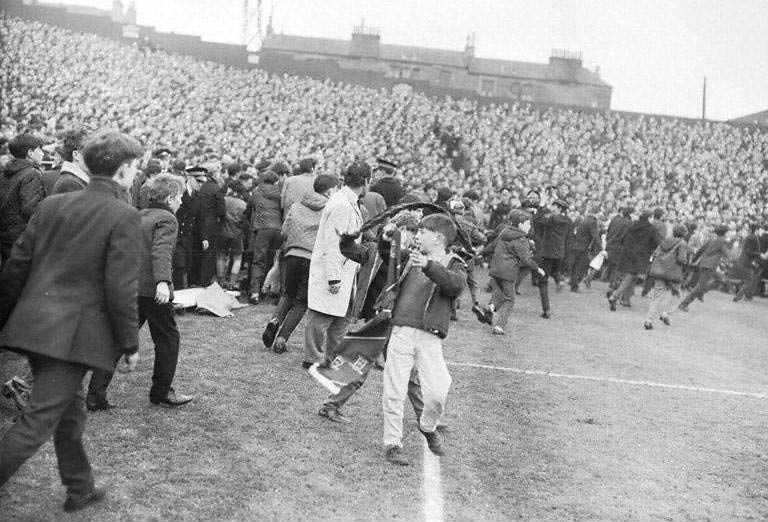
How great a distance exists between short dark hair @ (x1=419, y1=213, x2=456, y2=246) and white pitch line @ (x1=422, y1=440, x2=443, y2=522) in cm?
140

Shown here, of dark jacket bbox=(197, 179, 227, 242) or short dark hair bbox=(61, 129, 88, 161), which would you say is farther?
dark jacket bbox=(197, 179, 227, 242)

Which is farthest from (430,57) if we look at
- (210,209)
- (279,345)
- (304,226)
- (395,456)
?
(395,456)

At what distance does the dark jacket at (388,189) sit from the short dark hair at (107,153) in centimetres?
Answer: 683

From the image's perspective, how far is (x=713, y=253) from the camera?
50.1 ft

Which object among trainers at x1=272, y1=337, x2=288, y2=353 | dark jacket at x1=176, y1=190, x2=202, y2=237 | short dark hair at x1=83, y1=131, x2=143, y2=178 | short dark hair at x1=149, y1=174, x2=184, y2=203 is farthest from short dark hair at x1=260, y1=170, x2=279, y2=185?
short dark hair at x1=83, y1=131, x2=143, y2=178

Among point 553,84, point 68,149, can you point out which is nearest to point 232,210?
point 68,149

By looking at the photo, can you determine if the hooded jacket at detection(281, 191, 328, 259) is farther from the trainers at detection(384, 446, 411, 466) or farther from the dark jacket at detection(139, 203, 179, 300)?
the trainers at detection(384, 446, 411, 466)

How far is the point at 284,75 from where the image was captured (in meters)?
39.2

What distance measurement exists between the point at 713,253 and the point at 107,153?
14.0m

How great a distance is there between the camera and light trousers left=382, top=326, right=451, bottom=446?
4887 mm

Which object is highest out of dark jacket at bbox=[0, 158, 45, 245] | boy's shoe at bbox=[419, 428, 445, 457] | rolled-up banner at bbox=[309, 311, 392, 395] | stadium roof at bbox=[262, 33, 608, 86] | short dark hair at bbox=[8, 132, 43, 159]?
stadium roof at bbox=[262, 33, 608, 86]

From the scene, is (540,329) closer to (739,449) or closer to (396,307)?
(739,449)

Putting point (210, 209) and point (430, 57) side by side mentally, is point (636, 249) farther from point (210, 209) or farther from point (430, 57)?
point (430, 57)

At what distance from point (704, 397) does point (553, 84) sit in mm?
68768
